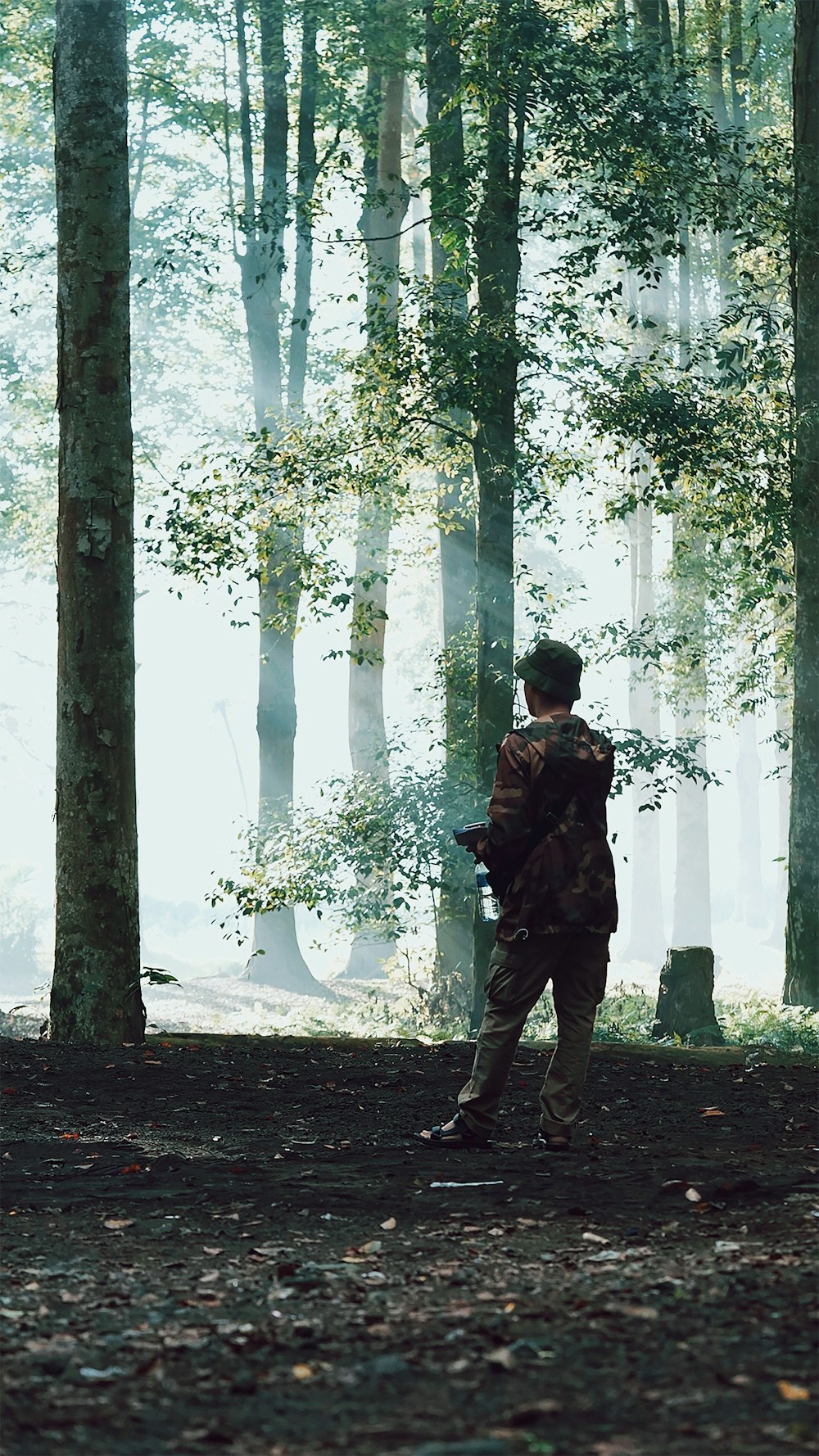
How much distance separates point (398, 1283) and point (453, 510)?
13.2 meters

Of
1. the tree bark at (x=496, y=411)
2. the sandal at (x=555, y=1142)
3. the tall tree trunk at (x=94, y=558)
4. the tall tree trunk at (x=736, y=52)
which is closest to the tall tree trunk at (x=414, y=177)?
the tall tree trunk at (x=736, y=52)

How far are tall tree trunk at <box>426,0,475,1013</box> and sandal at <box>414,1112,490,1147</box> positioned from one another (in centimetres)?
751

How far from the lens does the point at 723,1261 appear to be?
3.81m

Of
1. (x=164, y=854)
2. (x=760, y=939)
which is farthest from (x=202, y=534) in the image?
(x=164, y=854)

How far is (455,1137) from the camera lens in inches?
230

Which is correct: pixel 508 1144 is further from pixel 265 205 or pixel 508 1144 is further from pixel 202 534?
pixel 265 205

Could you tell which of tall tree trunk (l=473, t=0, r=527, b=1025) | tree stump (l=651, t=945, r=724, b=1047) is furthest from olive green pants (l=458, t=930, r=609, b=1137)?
tall tree trunk (l=473, t=0, r=527, b=1025)

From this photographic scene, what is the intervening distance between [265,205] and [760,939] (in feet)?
115

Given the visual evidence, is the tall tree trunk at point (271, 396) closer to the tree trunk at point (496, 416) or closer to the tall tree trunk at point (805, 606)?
the tree trunk at point (496, 416)

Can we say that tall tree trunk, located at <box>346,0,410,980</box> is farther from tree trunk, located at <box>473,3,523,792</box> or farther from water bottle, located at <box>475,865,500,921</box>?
water bottle, located at <box>475,865,500,921</box>

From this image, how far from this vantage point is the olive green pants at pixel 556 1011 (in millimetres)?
5645

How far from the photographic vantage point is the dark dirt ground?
272cm

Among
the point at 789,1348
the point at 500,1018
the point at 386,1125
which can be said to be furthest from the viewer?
the point at 386,1125

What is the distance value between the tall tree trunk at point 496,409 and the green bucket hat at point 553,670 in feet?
22.5
